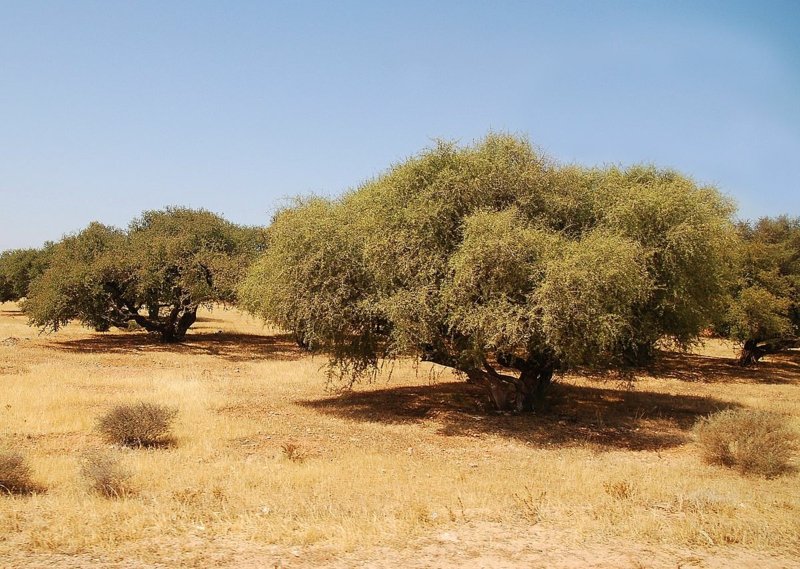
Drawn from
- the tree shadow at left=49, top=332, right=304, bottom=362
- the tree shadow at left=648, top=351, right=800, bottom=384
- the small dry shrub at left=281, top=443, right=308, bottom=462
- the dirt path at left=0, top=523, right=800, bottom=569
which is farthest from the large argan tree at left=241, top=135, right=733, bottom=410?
the tree shadow at left=49, top=332, right=304, bottom=362

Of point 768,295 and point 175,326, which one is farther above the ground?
point 768,295

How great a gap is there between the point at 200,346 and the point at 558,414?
25.8 m

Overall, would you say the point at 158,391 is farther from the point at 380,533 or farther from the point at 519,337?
the point at 380,533

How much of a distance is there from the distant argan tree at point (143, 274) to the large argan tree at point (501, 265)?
17600mm

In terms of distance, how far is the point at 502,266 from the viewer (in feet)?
50.5

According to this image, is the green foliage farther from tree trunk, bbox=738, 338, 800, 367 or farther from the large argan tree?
the large argan tree

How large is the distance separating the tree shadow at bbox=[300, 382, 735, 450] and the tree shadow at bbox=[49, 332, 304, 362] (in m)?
12.6

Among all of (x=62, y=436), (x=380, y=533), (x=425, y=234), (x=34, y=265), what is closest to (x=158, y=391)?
(x=62, y=436)

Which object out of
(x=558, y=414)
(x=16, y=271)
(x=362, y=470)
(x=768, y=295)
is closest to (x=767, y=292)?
(x=768, y=295)

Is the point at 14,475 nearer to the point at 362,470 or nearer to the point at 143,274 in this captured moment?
the point at 362,470

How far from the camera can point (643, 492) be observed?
1071 cm

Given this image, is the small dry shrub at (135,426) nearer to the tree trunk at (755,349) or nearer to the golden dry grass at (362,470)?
the golden dry grass at (362,470)

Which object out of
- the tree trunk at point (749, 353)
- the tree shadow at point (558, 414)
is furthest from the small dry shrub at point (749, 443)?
the tree trunk at point (749, 353)

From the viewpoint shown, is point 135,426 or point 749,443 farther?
point 135,426
